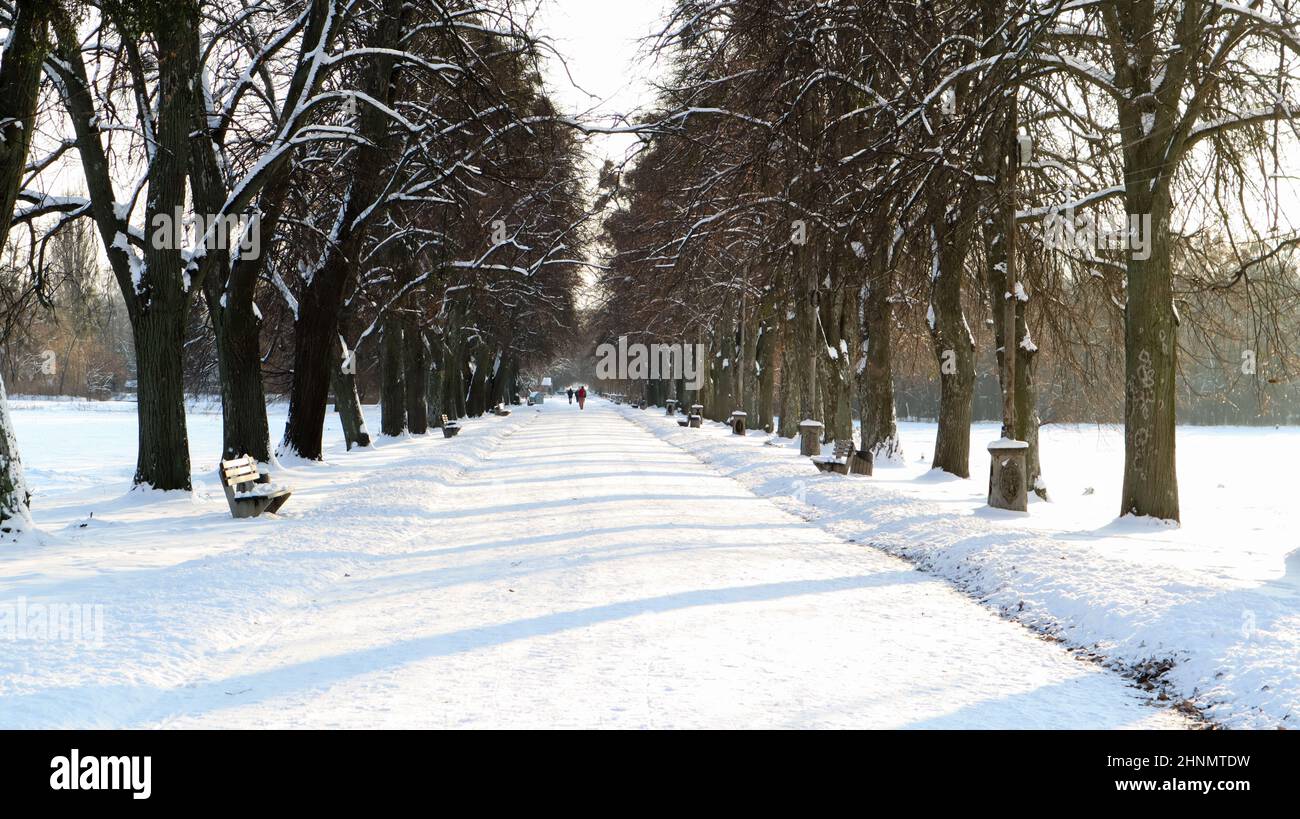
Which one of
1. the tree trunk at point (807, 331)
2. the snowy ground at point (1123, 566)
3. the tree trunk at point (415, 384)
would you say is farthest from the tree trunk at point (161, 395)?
the tree trunk at point (415, 384)

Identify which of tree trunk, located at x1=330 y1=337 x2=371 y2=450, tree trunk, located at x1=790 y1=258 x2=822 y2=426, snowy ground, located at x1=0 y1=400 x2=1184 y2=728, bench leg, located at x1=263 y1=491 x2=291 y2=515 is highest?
tree trunk, located at x1=790 y1=258 x2=822 y2=426

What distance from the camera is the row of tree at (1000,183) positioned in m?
12.6

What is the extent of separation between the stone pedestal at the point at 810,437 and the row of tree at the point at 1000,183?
1303 millimetres

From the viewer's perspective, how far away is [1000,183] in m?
14.1

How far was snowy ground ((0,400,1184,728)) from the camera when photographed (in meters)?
5.38

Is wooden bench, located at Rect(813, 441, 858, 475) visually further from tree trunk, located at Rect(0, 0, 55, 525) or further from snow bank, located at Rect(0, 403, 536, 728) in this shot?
tree trunk, located at Rect(0, 0, 55, 525)

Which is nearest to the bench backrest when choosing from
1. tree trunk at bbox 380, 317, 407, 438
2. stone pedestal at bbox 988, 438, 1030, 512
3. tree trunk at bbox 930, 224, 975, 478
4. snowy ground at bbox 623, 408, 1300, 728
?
snowy ground at bbox 623, 408, 1300, 728

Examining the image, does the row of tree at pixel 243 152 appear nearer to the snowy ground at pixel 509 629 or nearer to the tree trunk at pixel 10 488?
the tree trunk at pixel 10 488

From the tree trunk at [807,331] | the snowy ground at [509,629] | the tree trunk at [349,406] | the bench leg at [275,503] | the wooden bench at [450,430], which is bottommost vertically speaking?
the snowy ground at [509,629]

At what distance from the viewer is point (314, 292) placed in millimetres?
21109

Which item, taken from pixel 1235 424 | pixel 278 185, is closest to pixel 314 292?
pixel 278 185

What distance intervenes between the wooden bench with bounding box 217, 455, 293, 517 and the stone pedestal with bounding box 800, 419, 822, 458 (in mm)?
14466
